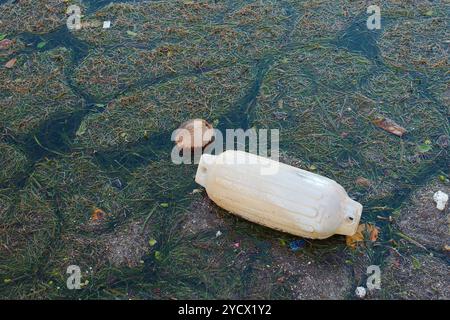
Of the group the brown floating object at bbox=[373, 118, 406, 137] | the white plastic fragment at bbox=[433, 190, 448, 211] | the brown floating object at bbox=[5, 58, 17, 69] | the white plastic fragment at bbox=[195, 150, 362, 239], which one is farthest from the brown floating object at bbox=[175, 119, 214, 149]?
the brown floating object at bbox=[5, 58, 17, 69]

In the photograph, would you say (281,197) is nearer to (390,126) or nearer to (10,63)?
(390,126)

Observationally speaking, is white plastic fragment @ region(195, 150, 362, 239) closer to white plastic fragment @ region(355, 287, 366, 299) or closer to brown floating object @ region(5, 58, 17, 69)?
white plastic fragment @ region(355, 287, 366, 299)

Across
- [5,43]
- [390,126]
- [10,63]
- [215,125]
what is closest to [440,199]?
[390,126]

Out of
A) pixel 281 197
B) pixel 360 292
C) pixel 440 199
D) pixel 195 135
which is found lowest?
pixel 360 292

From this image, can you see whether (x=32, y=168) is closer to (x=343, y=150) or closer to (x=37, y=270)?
(x=37, y=270)

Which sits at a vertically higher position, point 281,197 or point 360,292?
point 281,197

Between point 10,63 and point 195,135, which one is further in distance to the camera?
point 10,63

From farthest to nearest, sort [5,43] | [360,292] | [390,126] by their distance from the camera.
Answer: [5,43], [390,126], [360,292]
